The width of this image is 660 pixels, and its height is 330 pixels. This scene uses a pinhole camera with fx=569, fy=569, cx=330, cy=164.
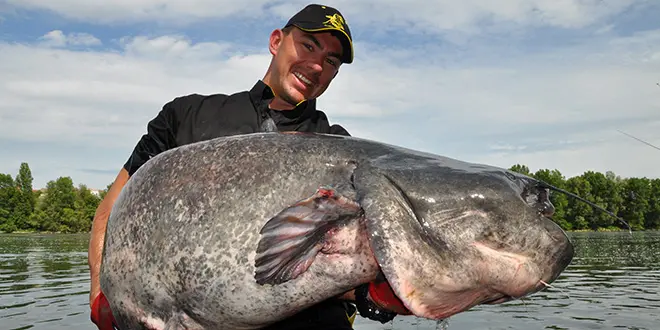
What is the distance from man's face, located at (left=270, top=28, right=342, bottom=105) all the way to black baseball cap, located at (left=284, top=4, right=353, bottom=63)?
7 cm

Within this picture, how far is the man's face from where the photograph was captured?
419 centimetres

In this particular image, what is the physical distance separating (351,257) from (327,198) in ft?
0.95

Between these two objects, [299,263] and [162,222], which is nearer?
[299,263]

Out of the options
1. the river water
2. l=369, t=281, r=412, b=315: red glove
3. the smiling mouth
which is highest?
the smiling mouth

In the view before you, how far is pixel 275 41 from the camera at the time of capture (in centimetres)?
439

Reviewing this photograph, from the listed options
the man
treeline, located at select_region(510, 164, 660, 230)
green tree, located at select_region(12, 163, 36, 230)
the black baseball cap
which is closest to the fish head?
the man

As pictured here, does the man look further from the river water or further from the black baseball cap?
the river water

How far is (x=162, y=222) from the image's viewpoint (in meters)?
2.73

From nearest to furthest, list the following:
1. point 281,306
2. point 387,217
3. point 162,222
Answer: point 387,217 → point 281,306 → point 162,222

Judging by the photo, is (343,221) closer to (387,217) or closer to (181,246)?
(387,217)

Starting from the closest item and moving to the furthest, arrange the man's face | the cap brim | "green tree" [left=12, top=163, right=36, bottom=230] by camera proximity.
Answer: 1. the cap brim
2. the man's face
3. "green tree" [left=12, top=163, right=36, bottom=230]

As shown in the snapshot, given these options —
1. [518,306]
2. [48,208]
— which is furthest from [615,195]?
[48,208]

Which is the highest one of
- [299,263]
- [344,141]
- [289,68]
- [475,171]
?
[289,68]

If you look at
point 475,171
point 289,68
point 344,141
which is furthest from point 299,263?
point 289,68
